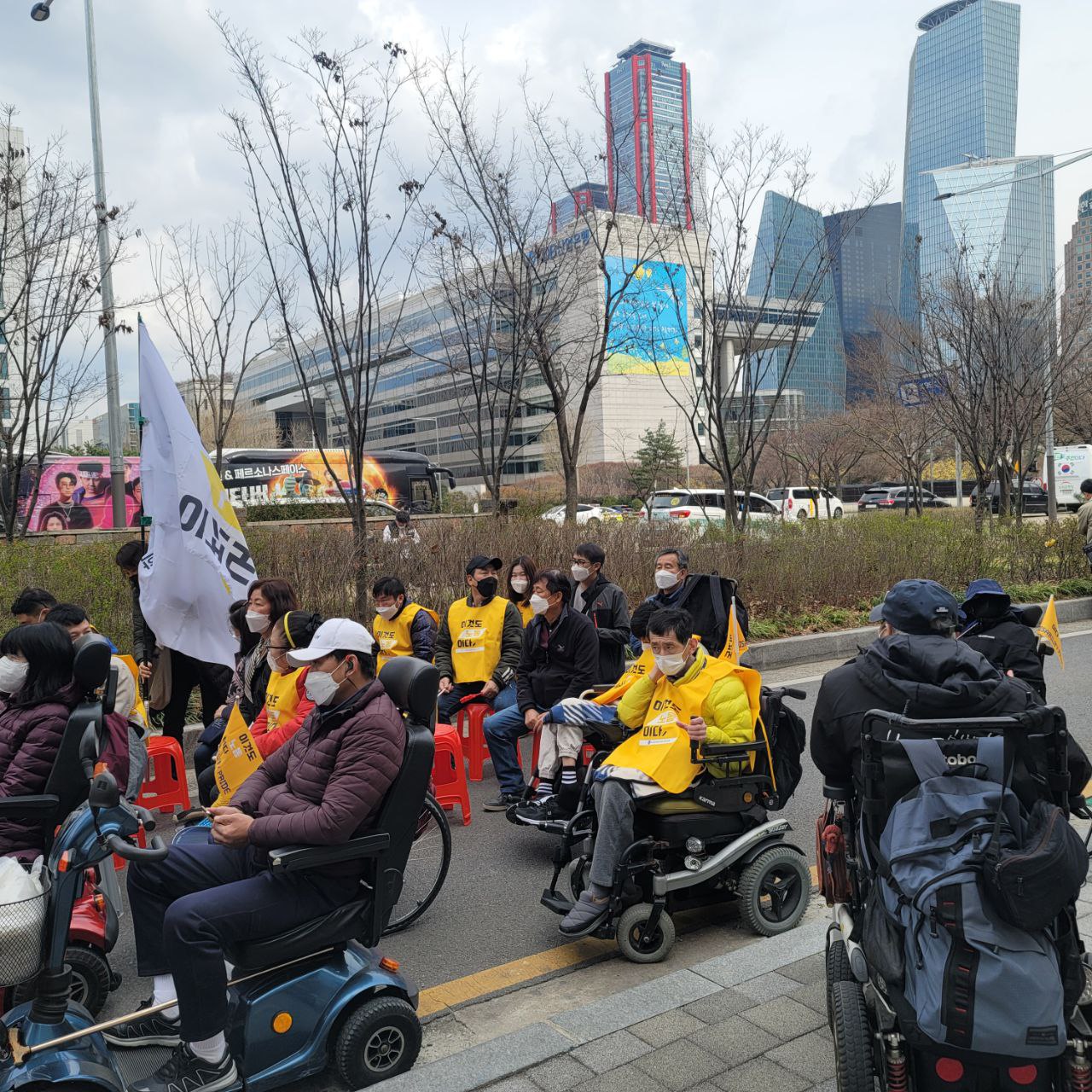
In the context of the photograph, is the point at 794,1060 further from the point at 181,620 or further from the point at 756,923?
the point at 181,620

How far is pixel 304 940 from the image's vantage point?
3504 mm

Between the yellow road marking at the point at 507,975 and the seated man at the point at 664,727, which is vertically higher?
the seated man at the point at 664,727

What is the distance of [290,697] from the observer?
5.33 metres

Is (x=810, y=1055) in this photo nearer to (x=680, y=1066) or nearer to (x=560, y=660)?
(x=680, y=1066)

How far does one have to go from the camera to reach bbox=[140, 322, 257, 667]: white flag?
728cm

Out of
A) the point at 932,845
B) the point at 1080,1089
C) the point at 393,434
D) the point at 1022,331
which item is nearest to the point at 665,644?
the point at 932,845

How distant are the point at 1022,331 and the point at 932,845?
709 inches

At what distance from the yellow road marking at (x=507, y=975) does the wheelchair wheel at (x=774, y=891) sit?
66cm

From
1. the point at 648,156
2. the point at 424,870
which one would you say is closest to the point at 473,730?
the point at 424,870

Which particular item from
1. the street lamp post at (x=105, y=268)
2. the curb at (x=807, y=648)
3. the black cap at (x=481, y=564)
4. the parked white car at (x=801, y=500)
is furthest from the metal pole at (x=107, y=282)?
the parked white car at (x=801, y=500)

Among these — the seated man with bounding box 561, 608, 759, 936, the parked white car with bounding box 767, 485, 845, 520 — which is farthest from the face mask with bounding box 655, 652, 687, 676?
the parked white car with bounding box 767, 485, 845, 520

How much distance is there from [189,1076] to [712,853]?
2374 millimetres

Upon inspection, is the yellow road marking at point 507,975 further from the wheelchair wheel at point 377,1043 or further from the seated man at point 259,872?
the seated man at point 259,872

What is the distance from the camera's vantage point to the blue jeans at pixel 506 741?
6.88 meters
